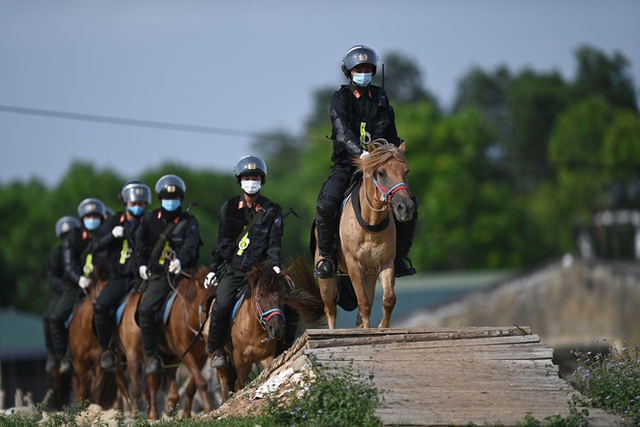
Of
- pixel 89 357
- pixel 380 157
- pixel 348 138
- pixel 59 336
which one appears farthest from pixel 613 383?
pixel 59 336

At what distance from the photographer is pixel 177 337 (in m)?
19.1

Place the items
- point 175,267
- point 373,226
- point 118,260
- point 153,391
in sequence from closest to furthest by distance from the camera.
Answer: point 373,226 < point 175,267 < point 153,391 < point 118,260

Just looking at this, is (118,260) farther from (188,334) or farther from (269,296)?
(269,296)

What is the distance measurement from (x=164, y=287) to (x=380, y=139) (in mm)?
5382

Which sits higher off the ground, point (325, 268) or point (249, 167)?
point (249, 167)

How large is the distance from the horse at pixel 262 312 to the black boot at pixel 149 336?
2458 mm

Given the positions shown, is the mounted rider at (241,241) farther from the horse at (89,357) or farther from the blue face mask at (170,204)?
the horse at (89,357)

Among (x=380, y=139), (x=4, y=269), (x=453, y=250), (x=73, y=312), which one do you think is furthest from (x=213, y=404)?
(x=453, y=250)

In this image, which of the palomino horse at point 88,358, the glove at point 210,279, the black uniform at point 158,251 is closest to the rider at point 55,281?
the palomino horse at point 88,358

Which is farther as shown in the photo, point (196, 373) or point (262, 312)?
point (196, 373)

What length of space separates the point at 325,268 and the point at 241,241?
2108mm

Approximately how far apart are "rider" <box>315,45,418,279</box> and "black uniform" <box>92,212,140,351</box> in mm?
5665

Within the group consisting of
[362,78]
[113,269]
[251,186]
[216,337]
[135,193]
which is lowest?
[216,337]

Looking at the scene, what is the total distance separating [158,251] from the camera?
779 inches
